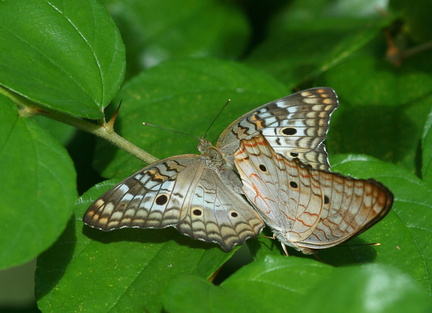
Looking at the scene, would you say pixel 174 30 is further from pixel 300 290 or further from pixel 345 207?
pixel 300 290

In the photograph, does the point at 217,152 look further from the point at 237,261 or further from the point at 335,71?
the point at 237,261

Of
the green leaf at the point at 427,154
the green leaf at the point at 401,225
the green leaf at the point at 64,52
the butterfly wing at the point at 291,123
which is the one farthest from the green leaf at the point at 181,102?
the green leaf at the point at 427,154

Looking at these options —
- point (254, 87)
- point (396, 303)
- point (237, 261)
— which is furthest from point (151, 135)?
point (396, 303)

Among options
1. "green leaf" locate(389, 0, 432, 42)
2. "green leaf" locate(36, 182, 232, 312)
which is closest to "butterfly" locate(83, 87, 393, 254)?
"green leaf" locate(36, 182, 232, 312)

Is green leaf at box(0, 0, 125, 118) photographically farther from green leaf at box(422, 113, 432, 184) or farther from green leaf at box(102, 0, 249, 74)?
green leaf at box(102, 0, 249, 74)

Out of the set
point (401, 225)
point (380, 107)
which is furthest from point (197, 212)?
point (380, 107)

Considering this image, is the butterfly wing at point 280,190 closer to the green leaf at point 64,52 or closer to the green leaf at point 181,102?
the green leaf at point 181,102
